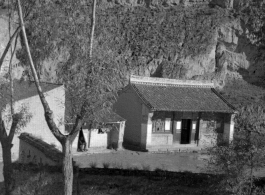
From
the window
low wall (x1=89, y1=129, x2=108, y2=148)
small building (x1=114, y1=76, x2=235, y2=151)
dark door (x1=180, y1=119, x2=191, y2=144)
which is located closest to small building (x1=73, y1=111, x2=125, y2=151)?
low wall (x1=89, y1=129, x2=108, y2=148)

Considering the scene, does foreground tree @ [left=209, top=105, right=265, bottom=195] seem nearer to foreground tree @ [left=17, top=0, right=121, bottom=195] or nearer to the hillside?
foreground tree @ [left=17, top=0, right=121, bottom=195]

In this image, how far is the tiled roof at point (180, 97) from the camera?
27672mm

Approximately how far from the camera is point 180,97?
29359mm

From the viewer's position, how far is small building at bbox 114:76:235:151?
27.4 m

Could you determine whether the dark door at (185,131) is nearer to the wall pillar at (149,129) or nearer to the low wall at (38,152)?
the wall pillar at (149,129)

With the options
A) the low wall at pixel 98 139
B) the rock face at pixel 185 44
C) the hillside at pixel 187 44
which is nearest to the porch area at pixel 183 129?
the low wall at pixel 98 139

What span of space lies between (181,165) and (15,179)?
12.4 m

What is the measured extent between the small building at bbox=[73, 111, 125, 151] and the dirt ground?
72 centimetres

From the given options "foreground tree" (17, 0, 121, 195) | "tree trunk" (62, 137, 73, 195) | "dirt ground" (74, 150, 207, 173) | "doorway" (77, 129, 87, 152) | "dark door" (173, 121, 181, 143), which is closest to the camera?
"foreground tree" (17, 0, 121, 195)

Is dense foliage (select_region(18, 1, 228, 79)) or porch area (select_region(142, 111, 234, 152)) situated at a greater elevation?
dense foliage (select_region(18, 1, 228, 79))

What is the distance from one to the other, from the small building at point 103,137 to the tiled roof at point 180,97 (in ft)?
8.70

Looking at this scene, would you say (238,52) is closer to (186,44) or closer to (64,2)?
(186,44)

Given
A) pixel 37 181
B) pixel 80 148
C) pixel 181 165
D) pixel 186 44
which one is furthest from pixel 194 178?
pixel 186 44

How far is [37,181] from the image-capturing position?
12.1m
